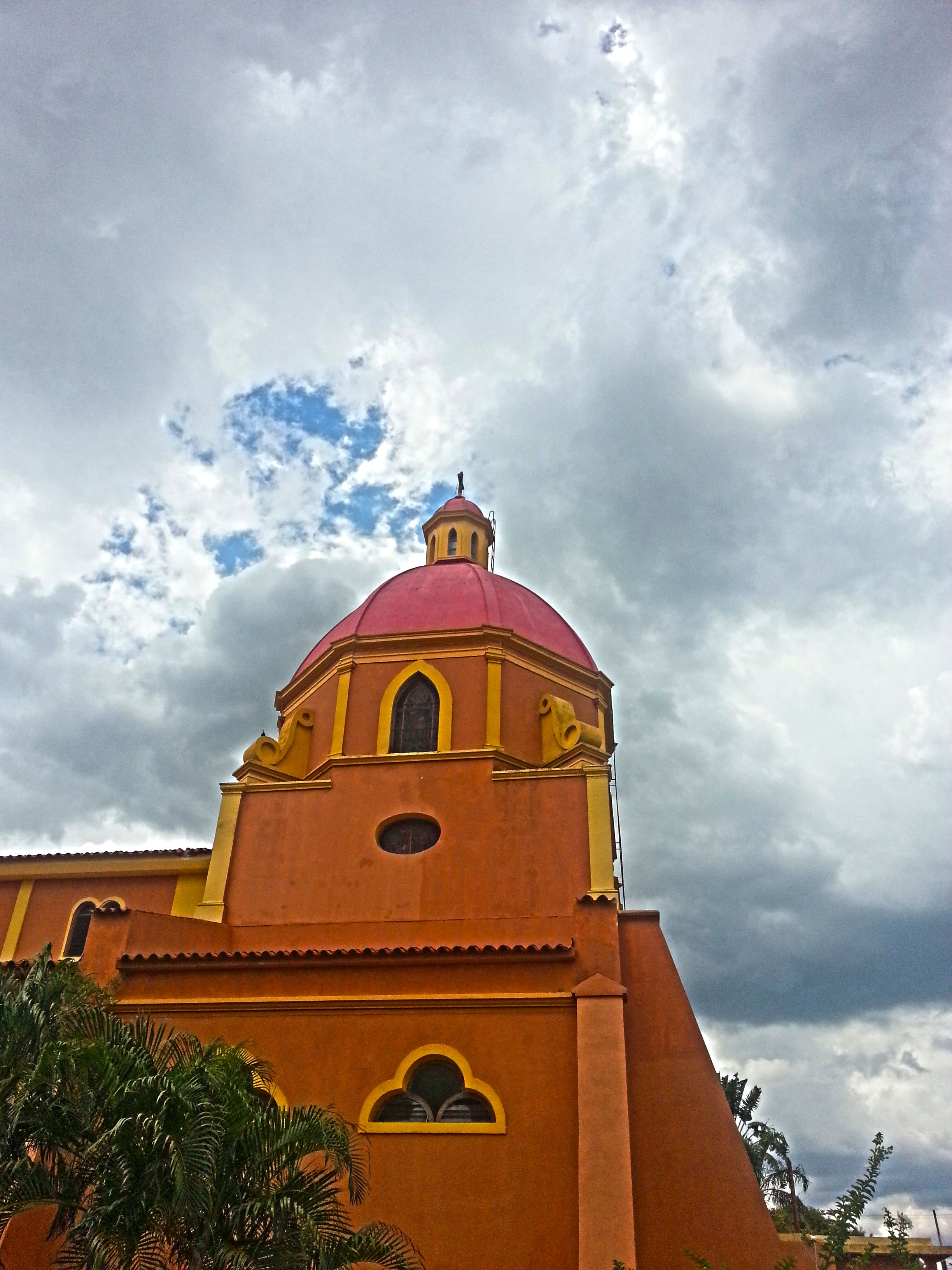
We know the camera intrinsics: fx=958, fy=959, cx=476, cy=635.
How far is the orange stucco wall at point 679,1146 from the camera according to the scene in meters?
11.6

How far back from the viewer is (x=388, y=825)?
1634 centimetres

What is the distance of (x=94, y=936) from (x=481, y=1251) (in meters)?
6.91

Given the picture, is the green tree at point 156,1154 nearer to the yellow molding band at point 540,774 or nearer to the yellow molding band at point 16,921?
the yellow molding band at point 540,774

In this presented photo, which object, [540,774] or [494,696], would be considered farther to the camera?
[494,696]

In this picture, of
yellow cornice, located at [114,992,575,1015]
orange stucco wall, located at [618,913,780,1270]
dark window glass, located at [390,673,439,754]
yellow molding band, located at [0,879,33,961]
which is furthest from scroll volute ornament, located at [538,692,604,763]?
yellow molding band, located at [0,879,33,961]

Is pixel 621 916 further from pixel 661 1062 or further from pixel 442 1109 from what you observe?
pixel 442 1109

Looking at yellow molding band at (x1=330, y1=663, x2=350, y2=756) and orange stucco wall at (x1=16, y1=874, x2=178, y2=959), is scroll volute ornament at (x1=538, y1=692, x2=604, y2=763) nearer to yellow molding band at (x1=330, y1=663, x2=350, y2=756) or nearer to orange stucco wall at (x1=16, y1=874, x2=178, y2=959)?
yellow molding band at (x1=330, y1=663, x2=350, y2=756)

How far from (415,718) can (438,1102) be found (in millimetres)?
7277

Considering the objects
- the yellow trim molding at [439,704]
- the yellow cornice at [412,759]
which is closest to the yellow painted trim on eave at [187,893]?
the yellow cornice at [412,759]

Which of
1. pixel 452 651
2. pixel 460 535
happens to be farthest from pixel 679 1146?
pixel 460 535

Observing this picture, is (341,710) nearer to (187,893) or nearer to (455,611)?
(455,611)

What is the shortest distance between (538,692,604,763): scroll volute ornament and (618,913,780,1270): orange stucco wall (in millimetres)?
4178

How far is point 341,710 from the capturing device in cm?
1819

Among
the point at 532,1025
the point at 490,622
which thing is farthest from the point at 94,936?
the point at 490,622
